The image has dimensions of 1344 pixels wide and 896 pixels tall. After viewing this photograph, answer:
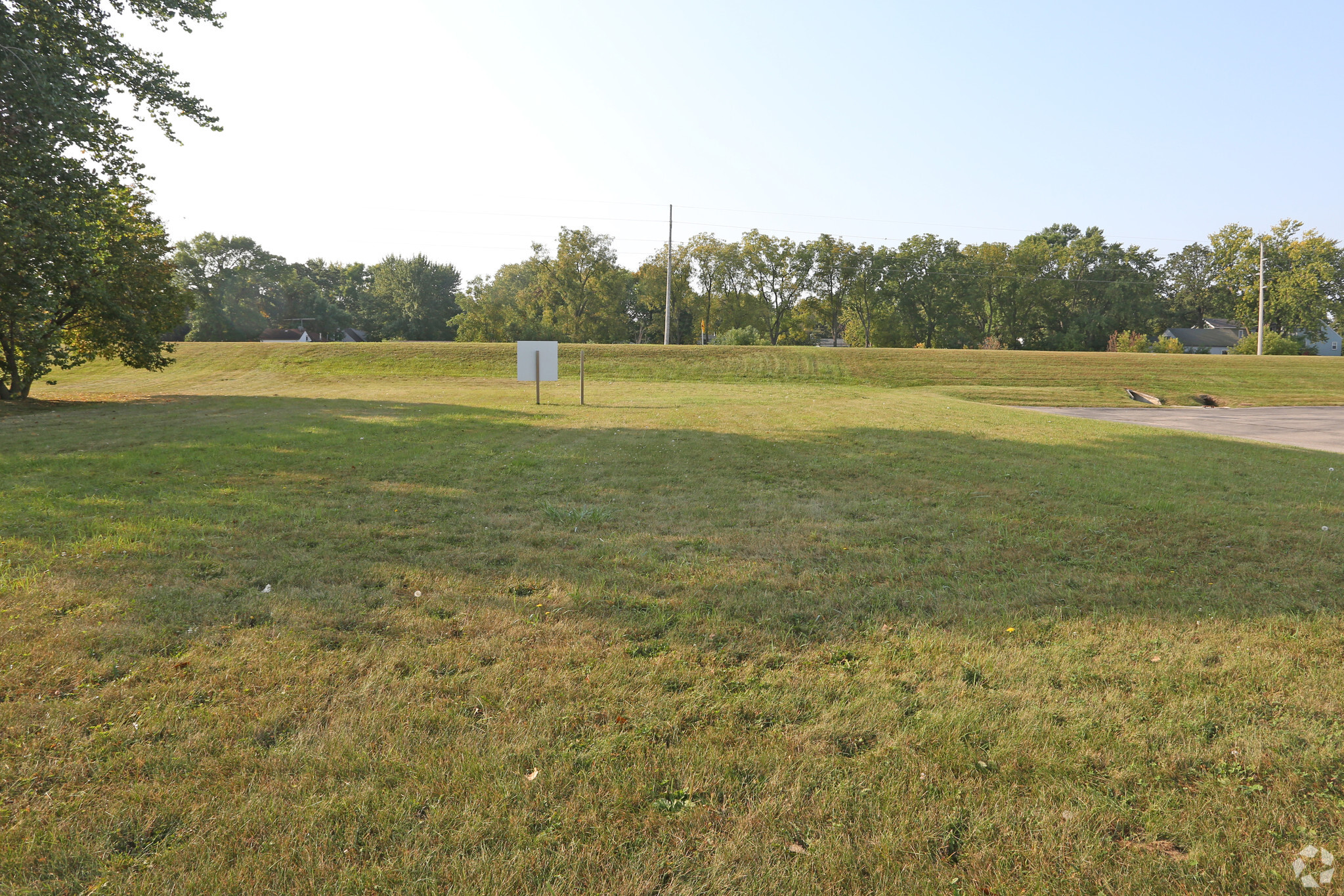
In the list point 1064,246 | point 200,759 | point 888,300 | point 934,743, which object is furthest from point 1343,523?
point 1064,246

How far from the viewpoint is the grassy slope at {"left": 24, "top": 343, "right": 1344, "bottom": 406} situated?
1292 inches

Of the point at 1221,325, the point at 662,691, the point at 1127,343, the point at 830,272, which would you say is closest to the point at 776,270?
the point at 830,272

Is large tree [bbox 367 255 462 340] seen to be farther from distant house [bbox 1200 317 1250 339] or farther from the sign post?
distant house [bbox 1200 317 1250 339]

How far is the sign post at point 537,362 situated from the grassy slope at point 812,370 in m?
16.1

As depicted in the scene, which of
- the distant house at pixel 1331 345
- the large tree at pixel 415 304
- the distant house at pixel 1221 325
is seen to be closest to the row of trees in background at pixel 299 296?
the large tree at pixel 415 304

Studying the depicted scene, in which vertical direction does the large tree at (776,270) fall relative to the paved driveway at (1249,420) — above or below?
above

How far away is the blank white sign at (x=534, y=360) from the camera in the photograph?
2103 cm

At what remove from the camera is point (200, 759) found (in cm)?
288

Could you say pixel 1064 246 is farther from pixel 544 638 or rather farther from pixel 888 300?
pixel 544 638

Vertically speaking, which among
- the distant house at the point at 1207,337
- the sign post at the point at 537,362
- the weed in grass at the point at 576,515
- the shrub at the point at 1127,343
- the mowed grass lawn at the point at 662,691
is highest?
the distant house at the point at 1207,337

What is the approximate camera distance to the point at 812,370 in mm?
39094

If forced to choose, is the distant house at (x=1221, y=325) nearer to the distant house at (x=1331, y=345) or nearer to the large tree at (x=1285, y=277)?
the large tree at (x=1285, y=277)

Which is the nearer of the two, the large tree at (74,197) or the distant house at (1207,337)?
the large tree at (74,197)

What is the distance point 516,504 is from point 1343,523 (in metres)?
9.16
